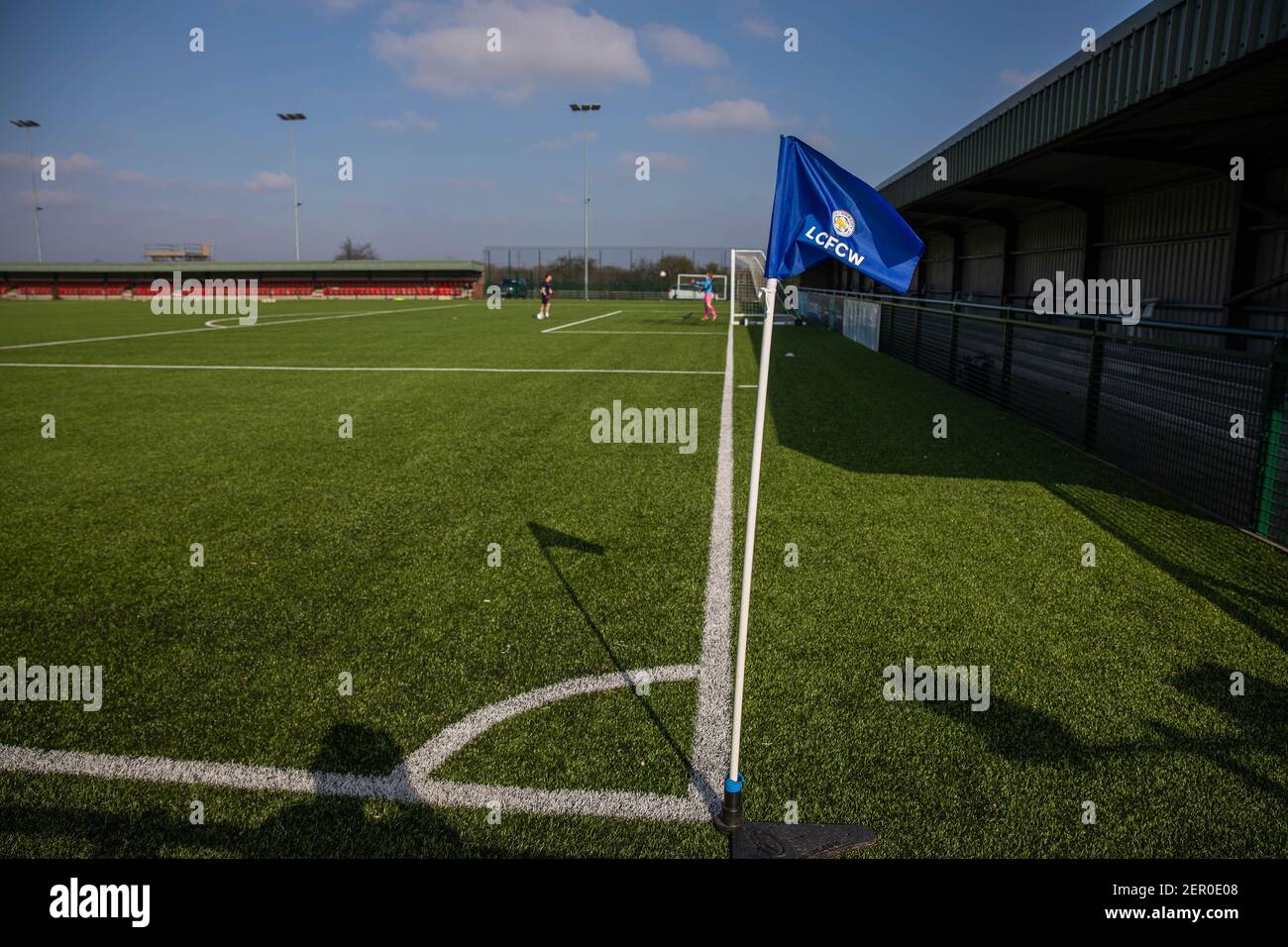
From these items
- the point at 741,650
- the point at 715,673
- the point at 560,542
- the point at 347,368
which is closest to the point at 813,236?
the point at 741,650

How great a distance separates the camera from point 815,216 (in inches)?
119

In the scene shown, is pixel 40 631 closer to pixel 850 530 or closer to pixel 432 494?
pixel 432 494

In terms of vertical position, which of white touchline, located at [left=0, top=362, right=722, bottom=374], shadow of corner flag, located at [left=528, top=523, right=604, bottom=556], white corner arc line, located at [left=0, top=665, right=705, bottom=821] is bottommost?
white corner arc line, located at [left=0, top=665, right=705, bottom=821]

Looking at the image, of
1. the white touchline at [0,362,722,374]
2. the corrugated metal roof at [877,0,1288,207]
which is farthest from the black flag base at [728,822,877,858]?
the white touchline at [0,362,722,374]

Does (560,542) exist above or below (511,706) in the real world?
above

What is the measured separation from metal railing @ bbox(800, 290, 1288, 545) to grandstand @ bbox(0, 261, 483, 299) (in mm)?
53632

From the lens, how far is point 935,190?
17.8 metres

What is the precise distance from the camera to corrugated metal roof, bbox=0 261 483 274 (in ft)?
199

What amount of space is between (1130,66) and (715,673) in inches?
306

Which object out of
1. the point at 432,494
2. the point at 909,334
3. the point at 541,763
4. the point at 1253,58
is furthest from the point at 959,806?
the point at 909,334

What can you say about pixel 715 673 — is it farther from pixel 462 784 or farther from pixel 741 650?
pixel 462 784

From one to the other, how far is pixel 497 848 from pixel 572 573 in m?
2.61

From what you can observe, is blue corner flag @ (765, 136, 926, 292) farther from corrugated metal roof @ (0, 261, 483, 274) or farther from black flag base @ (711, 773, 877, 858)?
corrugated metal roof @ (0, 261, 483, 274)

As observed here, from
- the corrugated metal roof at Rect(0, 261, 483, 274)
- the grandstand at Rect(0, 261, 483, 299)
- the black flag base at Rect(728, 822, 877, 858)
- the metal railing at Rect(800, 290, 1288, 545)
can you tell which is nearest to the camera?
the black flag base at Rect(728, 822, 877, 858)
